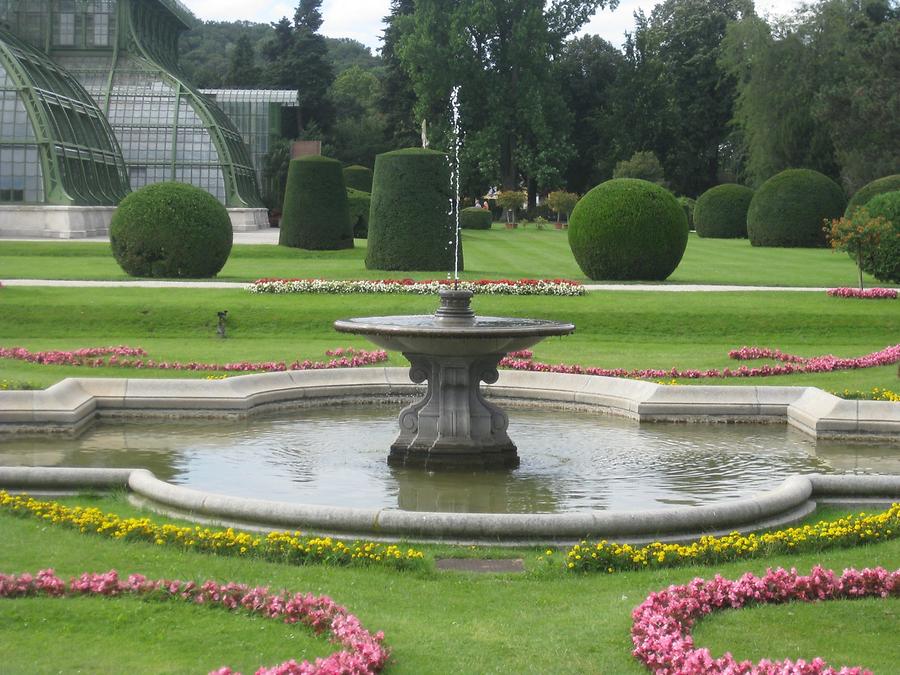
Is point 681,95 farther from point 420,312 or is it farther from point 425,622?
point 425,622

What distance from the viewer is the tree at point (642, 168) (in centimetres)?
6084

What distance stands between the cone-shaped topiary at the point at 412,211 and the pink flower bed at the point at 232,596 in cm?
2127

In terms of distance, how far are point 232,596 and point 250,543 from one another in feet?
3.62

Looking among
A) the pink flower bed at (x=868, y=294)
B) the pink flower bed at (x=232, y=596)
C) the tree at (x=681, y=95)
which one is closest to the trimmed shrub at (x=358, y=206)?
the pink flower bed at (x=868, y=294)

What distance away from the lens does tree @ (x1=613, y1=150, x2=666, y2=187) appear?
200 ft

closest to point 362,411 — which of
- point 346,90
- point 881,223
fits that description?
point 881,223

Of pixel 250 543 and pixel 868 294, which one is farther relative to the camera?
pixel 868 294

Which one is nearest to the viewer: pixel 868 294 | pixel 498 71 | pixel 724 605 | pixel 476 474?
pixel 724 605

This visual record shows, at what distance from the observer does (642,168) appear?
60.9 metres

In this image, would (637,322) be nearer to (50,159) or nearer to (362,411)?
(362,411)

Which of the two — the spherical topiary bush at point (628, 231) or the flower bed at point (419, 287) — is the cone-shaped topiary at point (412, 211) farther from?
the flower bed at point (419, 287)

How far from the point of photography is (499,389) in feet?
49.0

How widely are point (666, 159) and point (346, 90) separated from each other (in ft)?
119

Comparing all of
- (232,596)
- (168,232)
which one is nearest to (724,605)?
(232,596)
